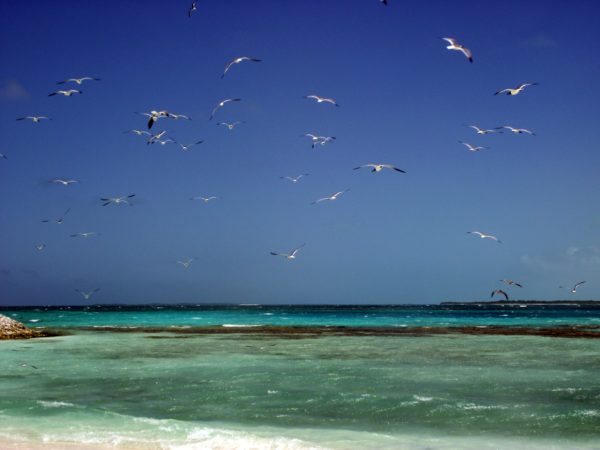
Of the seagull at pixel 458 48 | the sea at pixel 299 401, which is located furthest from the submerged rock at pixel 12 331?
the seagull at pixel 458 48

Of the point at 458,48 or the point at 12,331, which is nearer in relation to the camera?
the point at 458,48

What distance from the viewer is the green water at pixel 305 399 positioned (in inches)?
492

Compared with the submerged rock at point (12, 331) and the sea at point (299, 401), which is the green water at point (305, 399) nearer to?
the sea at point (299, 401)

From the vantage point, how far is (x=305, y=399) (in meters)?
17.1

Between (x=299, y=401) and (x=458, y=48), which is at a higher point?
(x=458, y=48)

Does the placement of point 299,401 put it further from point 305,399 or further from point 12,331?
point 12,331

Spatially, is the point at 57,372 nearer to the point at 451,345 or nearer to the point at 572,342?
the point at 451,345

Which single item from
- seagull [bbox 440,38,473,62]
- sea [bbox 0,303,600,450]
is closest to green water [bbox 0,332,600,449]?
sea [bbox 0,303,600,450]

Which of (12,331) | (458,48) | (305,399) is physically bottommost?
(12,331)

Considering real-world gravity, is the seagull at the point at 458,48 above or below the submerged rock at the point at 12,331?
above

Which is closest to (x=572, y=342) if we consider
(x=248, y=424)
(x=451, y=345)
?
(x=451, y=345)

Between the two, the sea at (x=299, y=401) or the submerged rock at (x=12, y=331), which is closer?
the sea at (x=299, y=401)

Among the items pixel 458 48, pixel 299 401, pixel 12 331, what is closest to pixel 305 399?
pixel 299 401

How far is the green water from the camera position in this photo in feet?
41.0
